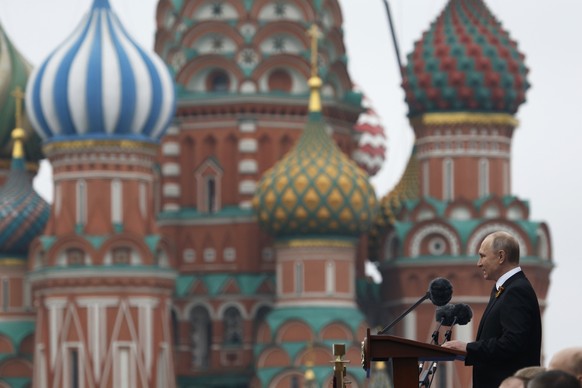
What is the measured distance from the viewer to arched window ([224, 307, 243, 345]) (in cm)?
5462

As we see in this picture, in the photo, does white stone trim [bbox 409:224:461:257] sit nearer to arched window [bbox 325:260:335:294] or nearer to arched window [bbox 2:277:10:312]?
arched window [bbox 325:260:335:294]

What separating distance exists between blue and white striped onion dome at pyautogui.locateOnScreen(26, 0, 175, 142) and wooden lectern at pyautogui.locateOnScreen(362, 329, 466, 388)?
127ft

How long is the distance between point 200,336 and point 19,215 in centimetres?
530

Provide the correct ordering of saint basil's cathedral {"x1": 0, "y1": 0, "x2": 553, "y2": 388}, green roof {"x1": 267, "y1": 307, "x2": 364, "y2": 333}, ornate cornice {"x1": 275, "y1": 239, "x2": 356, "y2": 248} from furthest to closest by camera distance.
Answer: ornate cornice {"x1": 275, "y1": 239, "x2": 356, "y2": 248} → green roof {"x1": 267, "y1": 307, "x2": 364, "y2": 333} → saint basil's cathedral {"x1": 0, "y1": 0, "x2": 553, "y2": 388}

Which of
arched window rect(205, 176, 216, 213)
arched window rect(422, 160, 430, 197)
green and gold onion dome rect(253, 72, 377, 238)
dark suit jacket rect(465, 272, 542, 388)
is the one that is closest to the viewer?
dark suit jacket rect(465, 272, 542, 388)

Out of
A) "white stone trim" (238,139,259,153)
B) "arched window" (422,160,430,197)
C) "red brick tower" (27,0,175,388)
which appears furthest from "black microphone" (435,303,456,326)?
"white stone trim" (238,139,259,153)

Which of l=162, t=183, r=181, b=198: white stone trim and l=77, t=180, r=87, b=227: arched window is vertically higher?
l=162, t=183, r=181, b=198: white stone trim

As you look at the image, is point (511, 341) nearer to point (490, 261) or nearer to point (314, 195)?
point (490, 261)

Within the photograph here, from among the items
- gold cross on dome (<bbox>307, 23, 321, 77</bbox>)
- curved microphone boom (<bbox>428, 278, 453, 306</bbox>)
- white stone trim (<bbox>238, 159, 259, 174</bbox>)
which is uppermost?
gold cross on dome (<bbox>307, 23, 321, 77</bbox>)

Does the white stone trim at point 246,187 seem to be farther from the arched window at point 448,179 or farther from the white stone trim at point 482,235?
the white stone trim at point 482,235

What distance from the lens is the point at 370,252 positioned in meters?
56.4

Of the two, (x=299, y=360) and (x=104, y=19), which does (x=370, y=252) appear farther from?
(x=104, y=19)

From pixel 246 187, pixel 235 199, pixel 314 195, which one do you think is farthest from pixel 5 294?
pixel 314 195

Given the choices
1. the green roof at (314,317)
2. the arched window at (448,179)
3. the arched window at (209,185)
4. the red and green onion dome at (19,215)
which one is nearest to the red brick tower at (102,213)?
the red and green onion dome at (19,215)
